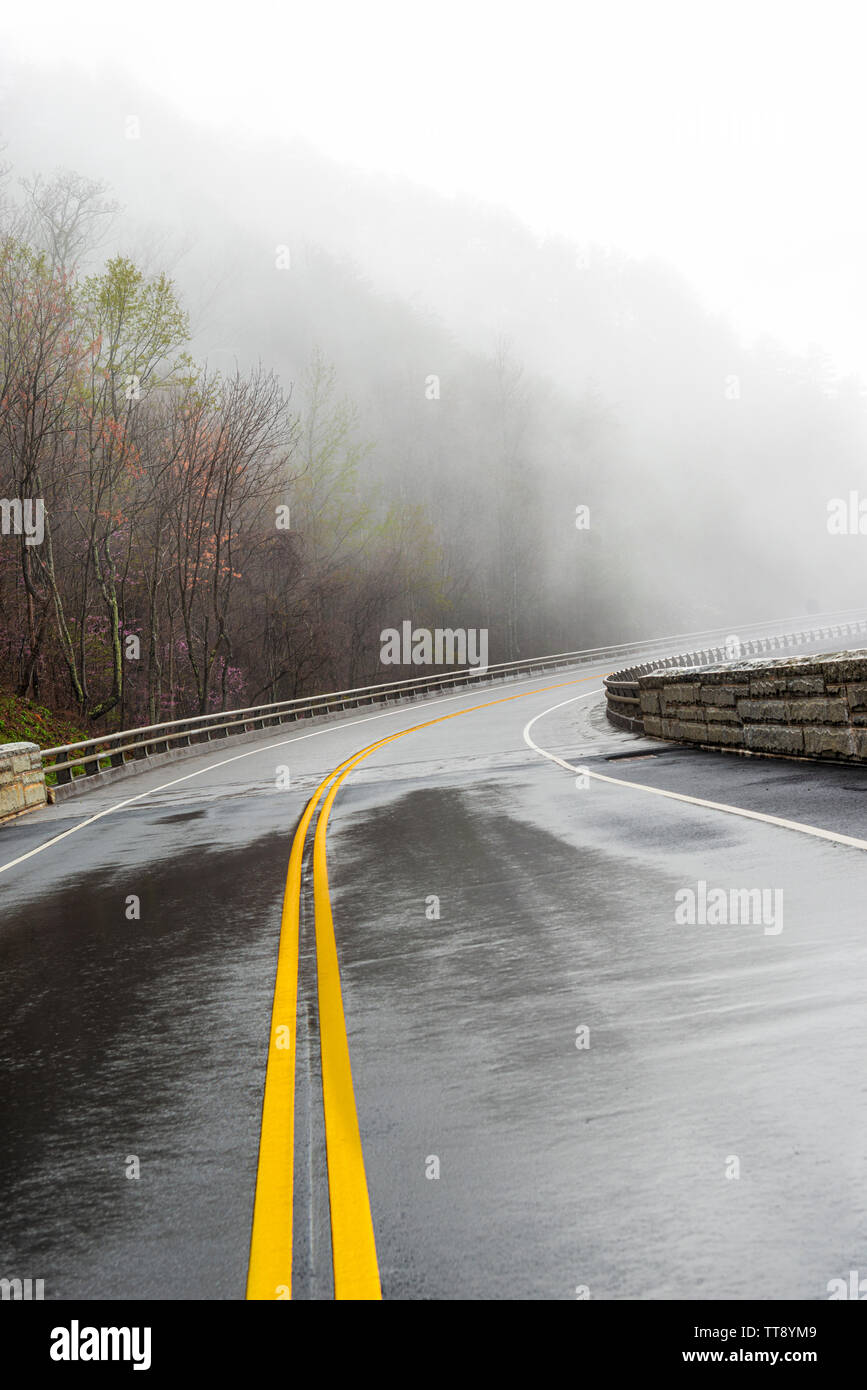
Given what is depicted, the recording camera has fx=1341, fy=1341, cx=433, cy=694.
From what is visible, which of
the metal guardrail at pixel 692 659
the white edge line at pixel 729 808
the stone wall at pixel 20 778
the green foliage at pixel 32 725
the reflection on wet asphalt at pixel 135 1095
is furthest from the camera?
the green foliage at pixel 32 725

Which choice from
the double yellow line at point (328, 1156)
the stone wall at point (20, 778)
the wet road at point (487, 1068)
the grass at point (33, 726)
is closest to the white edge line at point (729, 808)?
the wet road at point (487, 1068)

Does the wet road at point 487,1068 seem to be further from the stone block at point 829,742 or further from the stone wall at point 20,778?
the stone wall at point 20,778

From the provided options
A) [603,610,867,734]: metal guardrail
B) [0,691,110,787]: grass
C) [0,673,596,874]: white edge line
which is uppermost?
[603,610,867,734]: metal guardrail

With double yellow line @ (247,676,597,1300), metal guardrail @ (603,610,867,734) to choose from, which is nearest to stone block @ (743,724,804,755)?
metal guardrail @ (603,610,867,734)

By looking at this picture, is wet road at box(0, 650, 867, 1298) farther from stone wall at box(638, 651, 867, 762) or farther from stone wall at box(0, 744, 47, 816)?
stone wall at box(0, 744, 47, 816)

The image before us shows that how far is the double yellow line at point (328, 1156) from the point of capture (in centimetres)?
380

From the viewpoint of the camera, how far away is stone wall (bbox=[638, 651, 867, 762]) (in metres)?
15.1

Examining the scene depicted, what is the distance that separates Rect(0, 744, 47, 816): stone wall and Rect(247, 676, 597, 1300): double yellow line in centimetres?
1639

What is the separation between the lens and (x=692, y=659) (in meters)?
54.6

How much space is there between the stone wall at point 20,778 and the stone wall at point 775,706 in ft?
38.5

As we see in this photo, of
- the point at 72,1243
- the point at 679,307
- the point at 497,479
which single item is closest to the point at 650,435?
the point at 679,307

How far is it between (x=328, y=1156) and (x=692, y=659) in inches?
2009

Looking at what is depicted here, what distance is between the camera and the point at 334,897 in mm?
10836
